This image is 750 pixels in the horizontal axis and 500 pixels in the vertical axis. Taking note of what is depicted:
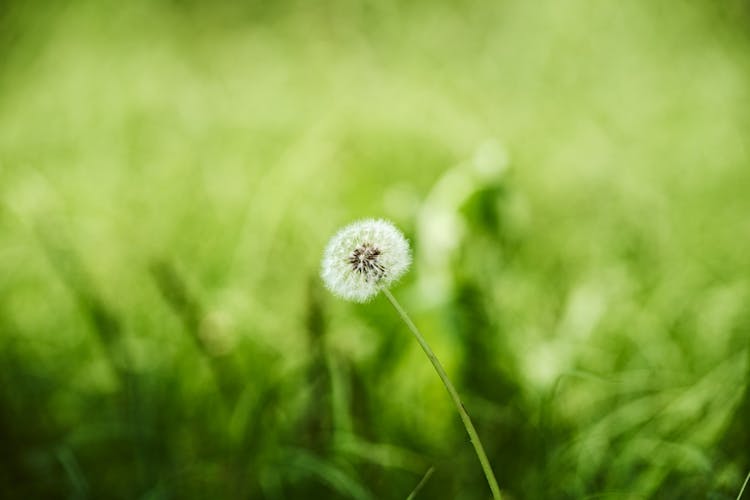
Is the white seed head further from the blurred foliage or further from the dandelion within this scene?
the blurred foliage

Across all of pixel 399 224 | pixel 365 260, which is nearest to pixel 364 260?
pixel 365 260

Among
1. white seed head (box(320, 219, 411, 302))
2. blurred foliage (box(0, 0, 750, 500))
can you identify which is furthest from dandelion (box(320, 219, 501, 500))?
blurred foliage (box(0, 0, 750, 500))

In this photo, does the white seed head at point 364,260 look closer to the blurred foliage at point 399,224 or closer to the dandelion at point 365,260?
the dandelion at point 365,260

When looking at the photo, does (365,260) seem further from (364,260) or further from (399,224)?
(399,224)

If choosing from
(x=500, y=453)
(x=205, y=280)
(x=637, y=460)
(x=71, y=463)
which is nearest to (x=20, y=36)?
(x=205, y=280)

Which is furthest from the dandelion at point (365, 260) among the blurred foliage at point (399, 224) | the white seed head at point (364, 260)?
the blurred foliage at point (399, 224)

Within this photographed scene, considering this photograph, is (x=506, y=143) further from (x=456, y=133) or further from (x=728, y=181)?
(x=728, y=181)
